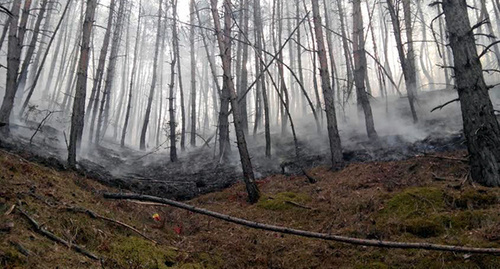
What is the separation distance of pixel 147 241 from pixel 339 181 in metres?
5.18

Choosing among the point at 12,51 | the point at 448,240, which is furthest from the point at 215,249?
the point at 12,51

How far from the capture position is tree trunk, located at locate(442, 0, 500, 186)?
202 inches

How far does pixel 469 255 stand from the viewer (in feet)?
11.2

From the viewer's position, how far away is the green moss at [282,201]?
6.40 meters

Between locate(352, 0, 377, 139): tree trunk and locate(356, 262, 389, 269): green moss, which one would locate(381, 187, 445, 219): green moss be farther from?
locate(352, 0, 377, 139): tree trunk

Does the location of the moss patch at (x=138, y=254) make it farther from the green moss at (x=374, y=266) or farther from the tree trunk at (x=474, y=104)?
the tree trunk at (x=474, y=104)

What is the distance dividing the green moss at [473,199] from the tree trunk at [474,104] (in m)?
0.55

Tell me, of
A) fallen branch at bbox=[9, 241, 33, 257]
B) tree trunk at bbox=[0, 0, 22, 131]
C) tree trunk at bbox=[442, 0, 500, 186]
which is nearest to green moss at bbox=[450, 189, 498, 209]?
tree trunk at bbox=[442, 0, 500, 186]

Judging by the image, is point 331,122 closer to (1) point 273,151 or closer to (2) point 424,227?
(1) point 273,151

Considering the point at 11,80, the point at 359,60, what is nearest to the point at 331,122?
the point at 359,60

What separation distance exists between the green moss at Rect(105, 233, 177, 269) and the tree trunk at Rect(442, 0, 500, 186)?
5154 mm

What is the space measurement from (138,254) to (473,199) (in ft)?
15.8

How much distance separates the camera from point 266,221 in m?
5.82

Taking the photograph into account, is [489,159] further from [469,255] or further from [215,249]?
[215,249]
